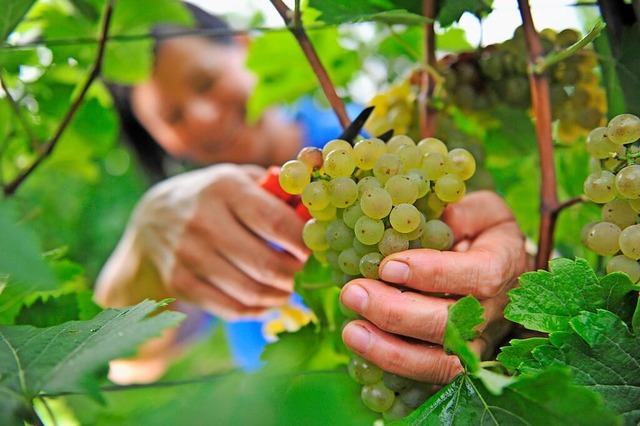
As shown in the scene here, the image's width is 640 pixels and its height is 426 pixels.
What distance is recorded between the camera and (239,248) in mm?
701

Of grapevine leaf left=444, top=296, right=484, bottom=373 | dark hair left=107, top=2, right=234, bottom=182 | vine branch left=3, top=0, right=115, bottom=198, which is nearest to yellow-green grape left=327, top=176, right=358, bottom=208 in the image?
grapevine leaf left=444, top=296, right=484, bottom=373

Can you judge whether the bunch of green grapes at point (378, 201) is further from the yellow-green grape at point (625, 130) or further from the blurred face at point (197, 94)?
the blurred face at point (197, 94)

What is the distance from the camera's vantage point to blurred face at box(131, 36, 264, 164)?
1637mm

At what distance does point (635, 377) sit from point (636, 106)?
0.22 m

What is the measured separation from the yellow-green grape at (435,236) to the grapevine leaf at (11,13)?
1.20 feet

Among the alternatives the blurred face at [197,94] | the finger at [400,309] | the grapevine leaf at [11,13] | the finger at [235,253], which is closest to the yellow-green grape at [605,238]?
the finger at [400,309]

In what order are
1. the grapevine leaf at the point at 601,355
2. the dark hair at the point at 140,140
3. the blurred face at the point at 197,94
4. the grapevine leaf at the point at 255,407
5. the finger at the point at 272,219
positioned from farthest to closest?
1. the dark hair at the point at 140,140
2. the blurred face at the point at 197,94
3. the finger at the point at 272,219
4. the grapevine leaf at the point at 601,355
5. the grapevine leaf at the point at 255,407

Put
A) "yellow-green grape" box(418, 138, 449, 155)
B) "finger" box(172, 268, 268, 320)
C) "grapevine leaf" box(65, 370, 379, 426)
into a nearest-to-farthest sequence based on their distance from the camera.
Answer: "grapevine leaf" box(65, 370, 379, 426) < "yellow-green grape" box(418, 138, 449, 155) < "finger" box(172, 268, 268, 320)

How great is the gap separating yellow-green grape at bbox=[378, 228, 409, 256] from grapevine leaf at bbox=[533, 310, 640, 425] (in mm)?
106

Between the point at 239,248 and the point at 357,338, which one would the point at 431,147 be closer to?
the point at 357,338

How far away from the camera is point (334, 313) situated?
501 mm

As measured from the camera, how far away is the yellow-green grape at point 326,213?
1.40 feet

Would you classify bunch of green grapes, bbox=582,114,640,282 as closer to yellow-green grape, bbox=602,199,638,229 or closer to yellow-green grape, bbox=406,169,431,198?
yellow-green grape, bbox=602,199,638,229

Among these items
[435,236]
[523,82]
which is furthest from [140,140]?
[435,236]
